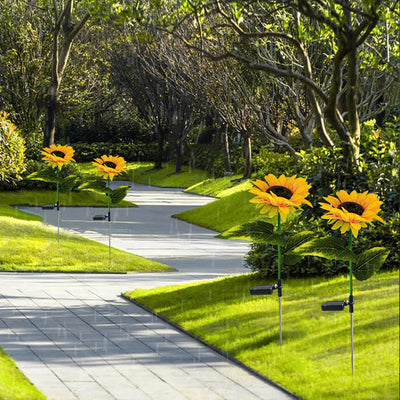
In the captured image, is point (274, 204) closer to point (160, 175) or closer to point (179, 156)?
point (179, 156)

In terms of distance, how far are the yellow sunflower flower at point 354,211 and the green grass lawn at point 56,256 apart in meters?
8.59

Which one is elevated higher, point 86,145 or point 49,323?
point 86,145

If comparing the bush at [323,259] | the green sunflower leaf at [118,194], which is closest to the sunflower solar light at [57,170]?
the green sunflower leaf at [118,194]

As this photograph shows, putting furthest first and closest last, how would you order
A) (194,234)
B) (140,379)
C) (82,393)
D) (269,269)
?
(194,234) < (269,269) < (140,379) < (82,393)

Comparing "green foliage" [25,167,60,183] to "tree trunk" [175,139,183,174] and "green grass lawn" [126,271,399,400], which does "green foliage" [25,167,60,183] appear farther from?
"tree trunk" [175,139,183,174]

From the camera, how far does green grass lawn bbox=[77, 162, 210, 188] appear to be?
144ft

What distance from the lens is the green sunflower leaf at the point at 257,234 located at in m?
9.50

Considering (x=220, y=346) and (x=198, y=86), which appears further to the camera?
(x=198, y=86)

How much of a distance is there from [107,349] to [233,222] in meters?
15.4

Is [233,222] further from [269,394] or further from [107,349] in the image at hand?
[269,394]

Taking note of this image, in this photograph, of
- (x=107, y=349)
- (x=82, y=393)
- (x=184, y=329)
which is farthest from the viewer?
(x=184, y=329)

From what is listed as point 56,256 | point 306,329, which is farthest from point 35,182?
point 306,329

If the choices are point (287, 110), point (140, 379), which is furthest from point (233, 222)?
point (140, 379)

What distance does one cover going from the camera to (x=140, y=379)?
26.5 feet
